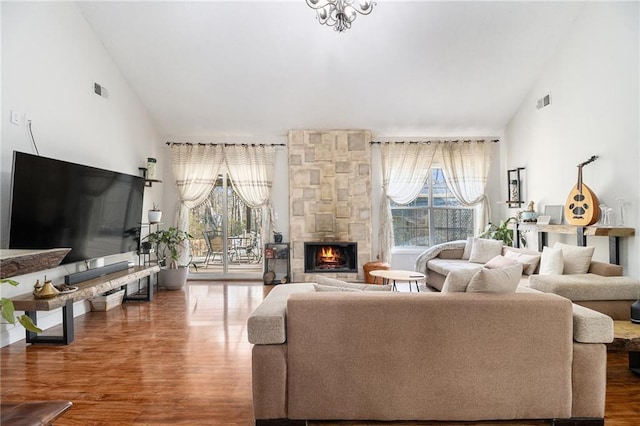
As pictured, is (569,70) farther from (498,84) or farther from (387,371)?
(387,371)

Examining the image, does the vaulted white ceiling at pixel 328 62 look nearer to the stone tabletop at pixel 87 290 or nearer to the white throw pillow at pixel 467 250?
the white throw pillow at pixel 467 250

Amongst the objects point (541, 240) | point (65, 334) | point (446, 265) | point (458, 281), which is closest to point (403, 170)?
point (446, 265)

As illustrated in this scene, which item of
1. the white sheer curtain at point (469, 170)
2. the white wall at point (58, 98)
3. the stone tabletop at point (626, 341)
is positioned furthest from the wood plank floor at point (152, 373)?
the white sheer curtain at point (469, 170)

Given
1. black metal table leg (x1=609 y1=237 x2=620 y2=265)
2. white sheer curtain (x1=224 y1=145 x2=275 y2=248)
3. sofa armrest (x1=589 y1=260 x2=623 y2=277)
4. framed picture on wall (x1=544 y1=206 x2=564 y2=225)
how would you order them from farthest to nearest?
white sheer curtain (x1=224 y1=145 x2=275 y2=248), framed picture on wall (x1=544 y1=206 x2=564 y2=225), black metal table leg (x1=609 y1=237 x2=620 y2=265), sofa armrest (x1=589 y1=260 x2=623 y2=277)

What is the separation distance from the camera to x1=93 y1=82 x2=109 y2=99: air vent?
486 centimetres

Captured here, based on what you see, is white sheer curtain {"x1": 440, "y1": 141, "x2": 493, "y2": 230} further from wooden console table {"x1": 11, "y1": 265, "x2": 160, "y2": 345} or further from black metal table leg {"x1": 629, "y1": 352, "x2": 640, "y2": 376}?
wooden console table {"x1": 11, "y1": 265, "x2": 160, "y2": 345}

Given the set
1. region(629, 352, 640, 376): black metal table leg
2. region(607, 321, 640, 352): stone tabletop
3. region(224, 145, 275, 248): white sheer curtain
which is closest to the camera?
region(607, 321, 640, 352): stone tabletop

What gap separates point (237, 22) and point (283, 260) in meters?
3.86

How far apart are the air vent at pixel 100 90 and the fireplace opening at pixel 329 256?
376 centimetres

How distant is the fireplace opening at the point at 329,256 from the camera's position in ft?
21.7

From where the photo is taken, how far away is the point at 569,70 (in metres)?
4.86

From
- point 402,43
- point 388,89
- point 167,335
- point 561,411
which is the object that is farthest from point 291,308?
point 388,89

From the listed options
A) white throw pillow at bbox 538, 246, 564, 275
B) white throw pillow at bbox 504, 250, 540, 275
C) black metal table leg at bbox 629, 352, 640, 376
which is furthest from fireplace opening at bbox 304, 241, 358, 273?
black metal table leg at bbox 629, 352, 640, 376

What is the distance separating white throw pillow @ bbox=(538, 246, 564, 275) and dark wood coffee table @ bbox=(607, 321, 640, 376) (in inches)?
38.5
